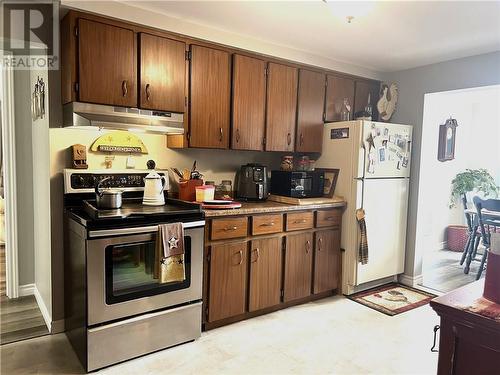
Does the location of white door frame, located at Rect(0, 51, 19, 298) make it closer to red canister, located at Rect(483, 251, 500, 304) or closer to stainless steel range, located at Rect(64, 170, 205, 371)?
stainless steel range, located at Rect(64, 170, 205, 371)

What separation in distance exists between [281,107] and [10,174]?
8.32 ft

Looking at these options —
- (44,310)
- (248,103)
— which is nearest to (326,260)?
(248,103)

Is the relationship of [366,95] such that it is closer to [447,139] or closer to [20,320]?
[447,139]

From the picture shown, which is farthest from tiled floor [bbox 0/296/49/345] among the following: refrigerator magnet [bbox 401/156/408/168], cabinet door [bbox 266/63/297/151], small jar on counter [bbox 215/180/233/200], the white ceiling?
refrigerator magnet [bbox 401/156/408/168]

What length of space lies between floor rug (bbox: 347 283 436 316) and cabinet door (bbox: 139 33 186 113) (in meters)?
2.45

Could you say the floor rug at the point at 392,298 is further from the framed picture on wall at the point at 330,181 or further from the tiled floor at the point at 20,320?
the tiled floor at the point at 20,320

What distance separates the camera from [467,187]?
528 centimetres

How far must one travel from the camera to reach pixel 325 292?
354cm

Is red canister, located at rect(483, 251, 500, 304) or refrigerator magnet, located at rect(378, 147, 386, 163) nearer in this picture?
red canister, located at rect(483, 251, 500, 304)

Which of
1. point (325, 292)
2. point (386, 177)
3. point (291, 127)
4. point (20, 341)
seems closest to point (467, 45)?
point (386, 177)

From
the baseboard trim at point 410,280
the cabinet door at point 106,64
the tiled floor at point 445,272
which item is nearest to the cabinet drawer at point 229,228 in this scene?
the cabinet door at point 106,64

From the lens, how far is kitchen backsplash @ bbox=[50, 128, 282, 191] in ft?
8.64

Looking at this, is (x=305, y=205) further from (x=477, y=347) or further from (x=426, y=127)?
(x=477, y=347)

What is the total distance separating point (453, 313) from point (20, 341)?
2.77m
